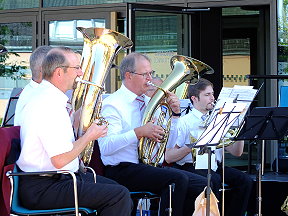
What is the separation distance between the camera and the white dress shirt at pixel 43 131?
4270mm

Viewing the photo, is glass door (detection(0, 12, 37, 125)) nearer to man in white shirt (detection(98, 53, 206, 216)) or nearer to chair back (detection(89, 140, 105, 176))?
man in white shirt (detection(98, 53, 206, 216))

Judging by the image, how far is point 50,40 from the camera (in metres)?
10.2

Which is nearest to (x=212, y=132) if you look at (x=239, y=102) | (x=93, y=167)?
(x=239, y=102)

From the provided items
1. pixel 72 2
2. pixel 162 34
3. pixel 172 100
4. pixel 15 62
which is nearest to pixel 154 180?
pixel 172 100

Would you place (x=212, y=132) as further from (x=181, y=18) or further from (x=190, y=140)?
(x=181, y=18)

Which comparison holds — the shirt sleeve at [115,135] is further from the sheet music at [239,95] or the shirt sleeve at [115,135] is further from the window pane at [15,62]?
the window pane at [15,62]

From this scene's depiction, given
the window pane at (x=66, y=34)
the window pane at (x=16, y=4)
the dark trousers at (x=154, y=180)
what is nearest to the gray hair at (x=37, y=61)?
the dark trousers at (x=154, y=180)

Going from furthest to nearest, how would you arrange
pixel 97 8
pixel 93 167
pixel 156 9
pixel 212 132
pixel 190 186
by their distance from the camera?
pixel 97 8, pixel 156 9, pixel 190 186, pixel 93 167, pixel 212 132

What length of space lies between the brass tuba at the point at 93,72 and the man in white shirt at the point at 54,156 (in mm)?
219

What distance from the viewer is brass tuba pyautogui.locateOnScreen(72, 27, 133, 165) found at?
15.3 ft

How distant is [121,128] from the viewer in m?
5.43

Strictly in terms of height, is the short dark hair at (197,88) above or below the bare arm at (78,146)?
above

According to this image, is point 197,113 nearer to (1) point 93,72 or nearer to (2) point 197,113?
(2) point 197,113

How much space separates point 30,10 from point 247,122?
558cm
